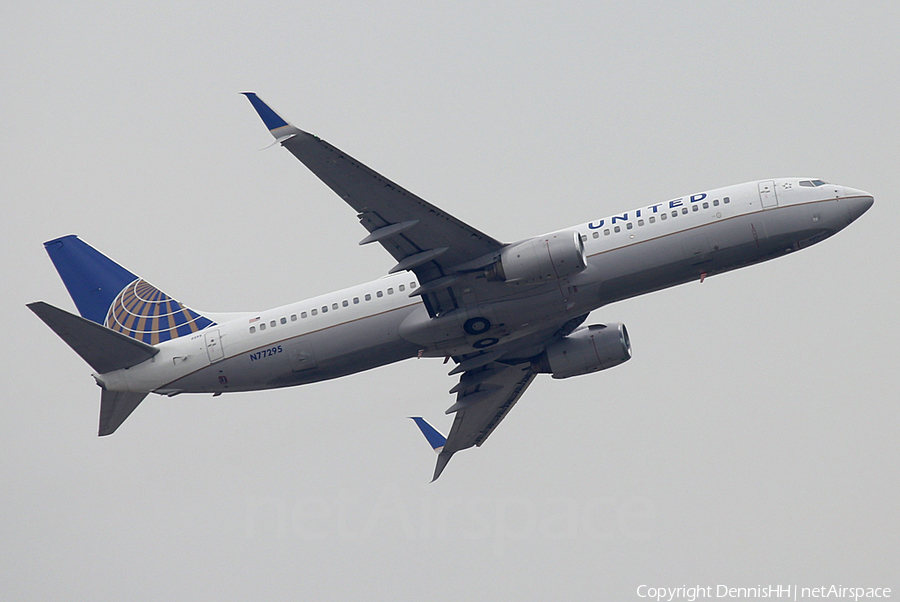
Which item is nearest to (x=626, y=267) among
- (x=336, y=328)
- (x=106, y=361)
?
(x=336, y=328)

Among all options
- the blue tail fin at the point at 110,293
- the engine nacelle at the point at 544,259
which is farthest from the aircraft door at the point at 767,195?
the blue tail fin at the point at 110,293

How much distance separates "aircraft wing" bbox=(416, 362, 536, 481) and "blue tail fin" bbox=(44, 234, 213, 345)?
520 inches

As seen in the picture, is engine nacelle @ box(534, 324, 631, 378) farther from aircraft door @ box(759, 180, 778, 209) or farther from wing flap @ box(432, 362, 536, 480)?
aircraft door @ box(759, 180, 778, 209)

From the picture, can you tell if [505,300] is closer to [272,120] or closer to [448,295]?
[448,295]

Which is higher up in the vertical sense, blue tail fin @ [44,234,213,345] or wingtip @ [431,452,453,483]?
blue tail fin @ [44,234,213,345]

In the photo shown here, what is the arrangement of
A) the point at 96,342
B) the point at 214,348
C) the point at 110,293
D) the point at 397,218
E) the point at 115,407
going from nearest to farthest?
1. the point at 397,218
2. the point at 96,342
3. the point at 214,348
4. the point at 115,407
5. the point at 110,293

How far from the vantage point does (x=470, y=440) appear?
49.3m

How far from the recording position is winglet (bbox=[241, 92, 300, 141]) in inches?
1276

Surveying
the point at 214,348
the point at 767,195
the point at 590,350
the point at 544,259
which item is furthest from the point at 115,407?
the point at 767,195


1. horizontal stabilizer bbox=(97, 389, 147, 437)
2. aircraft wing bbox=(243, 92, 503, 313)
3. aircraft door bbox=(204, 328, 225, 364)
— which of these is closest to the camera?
aircraft wing bbox=(243, 92, 503, 313)

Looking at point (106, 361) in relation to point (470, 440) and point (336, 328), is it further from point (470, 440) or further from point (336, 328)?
point (470, 440)

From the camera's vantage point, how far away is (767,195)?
1540 inches

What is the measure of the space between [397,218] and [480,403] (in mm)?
13833

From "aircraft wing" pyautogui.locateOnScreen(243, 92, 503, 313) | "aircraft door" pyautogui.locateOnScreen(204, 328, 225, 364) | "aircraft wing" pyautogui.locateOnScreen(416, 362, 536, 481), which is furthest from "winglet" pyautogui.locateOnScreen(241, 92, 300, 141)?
"aircraft wing" pyautogui.locateOnScreen(416, 362, 536, 481)
